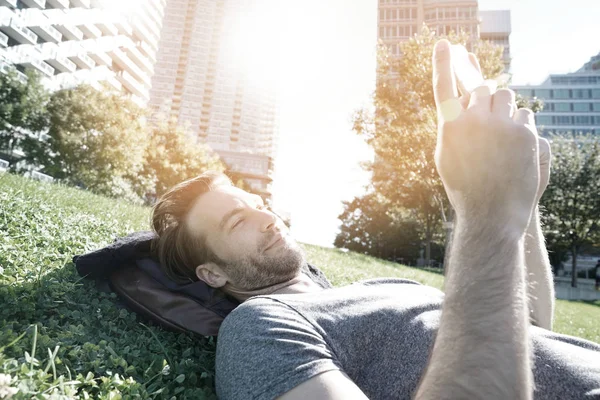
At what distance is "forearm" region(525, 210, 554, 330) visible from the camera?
2464 millimetres

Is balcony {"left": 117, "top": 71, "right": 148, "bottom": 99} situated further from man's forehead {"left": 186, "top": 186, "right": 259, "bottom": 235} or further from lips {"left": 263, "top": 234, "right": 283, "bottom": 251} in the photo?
lips {"left": 263, "top": 234, "right": 283, "bottom": 251}

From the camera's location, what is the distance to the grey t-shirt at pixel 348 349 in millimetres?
1552

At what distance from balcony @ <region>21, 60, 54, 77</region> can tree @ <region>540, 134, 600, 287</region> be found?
61721mm

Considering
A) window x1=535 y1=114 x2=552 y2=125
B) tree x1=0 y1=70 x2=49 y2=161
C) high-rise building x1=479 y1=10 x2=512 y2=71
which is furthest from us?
window x1=535 y1=114 x2=552 y2=125

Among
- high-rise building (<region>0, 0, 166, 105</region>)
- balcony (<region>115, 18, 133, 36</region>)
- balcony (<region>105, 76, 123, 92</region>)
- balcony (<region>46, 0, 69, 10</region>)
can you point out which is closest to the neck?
high-rise building (<region>0, 0, 166, 105</region>)

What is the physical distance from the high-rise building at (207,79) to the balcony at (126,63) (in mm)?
52289

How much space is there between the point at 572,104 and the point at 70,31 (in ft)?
389

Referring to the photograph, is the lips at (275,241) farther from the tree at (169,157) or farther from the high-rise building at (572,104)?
the high-rise building at (572,104)

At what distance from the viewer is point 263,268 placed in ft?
8.80

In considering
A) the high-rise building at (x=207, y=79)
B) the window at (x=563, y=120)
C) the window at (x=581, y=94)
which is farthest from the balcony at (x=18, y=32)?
the window at (x=581, y=94)

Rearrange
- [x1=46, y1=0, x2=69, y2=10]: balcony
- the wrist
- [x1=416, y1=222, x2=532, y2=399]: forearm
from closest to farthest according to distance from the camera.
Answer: [x1=416, y1=222, x2=532, y2=399]: forearm → the wrist → [x1=46, y1=0, x2=69, y2=10]: balcony

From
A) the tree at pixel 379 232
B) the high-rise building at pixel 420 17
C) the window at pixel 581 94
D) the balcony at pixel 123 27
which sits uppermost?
the high-rise building at pixel 420 17

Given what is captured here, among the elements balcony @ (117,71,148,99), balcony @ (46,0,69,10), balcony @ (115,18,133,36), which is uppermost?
balcony @ (115,18,133,36)

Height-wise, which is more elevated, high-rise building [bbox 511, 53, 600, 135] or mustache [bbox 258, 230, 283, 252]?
high-rise building [bbox 511, 53, 600, 135]
